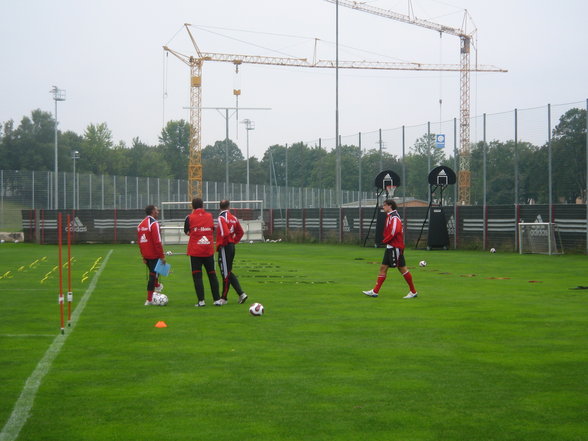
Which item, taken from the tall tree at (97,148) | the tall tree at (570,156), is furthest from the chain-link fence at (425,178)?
the tall tree at (97,148)

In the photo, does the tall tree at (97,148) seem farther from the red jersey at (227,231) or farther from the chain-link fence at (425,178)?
the red jersey at (227,231)

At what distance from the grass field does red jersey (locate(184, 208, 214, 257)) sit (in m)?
1.02

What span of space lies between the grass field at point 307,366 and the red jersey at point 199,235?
3.36 ft

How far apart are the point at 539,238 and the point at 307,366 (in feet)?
83.9

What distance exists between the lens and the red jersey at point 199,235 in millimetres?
14891

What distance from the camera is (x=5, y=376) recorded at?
8430mm

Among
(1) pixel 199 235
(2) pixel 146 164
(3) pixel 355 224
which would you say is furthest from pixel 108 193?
(2) pixel 146 164

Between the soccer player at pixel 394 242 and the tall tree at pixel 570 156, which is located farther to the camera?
the tall tree at pixel 570 156

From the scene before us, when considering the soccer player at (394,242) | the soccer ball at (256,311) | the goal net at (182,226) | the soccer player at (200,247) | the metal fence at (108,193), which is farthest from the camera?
the metal fence at (108,193)

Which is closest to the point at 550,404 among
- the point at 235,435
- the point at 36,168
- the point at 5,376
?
the point at 235,435

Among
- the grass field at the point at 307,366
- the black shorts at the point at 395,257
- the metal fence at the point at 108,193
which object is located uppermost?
the metal fence at the point at 108,193

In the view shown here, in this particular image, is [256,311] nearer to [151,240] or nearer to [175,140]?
[151,240]

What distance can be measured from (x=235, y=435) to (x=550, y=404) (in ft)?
9.05

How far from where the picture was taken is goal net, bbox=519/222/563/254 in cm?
3191
